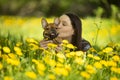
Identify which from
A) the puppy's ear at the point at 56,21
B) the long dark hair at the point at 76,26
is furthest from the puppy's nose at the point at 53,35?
the long dark hair at the point at 76,26

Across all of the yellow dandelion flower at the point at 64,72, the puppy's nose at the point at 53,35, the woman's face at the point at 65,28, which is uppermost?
the woman's face at the point at 65,28

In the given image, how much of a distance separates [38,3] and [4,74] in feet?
57.3

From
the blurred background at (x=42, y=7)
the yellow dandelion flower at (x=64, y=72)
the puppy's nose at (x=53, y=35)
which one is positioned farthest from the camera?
the blurred background at (x=42, y=7)

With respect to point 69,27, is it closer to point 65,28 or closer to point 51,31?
point 65,28

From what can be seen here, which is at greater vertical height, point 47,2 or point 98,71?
point 47,2

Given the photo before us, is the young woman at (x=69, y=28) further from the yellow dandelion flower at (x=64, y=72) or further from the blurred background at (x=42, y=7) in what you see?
the blurred background at (x=42, y=7)

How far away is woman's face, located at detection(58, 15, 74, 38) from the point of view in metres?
4.52

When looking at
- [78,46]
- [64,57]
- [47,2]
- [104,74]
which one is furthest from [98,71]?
[47,2]

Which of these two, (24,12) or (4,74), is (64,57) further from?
(24,12)

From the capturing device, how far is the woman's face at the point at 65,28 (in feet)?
14.8

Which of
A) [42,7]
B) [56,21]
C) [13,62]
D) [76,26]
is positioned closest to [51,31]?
[56,21]

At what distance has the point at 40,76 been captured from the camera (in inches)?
143

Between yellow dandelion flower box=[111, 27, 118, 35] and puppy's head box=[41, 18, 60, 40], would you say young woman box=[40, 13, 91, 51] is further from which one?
yellow dandelion flower box=[111, 27, 118, 35]

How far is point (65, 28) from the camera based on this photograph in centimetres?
452
